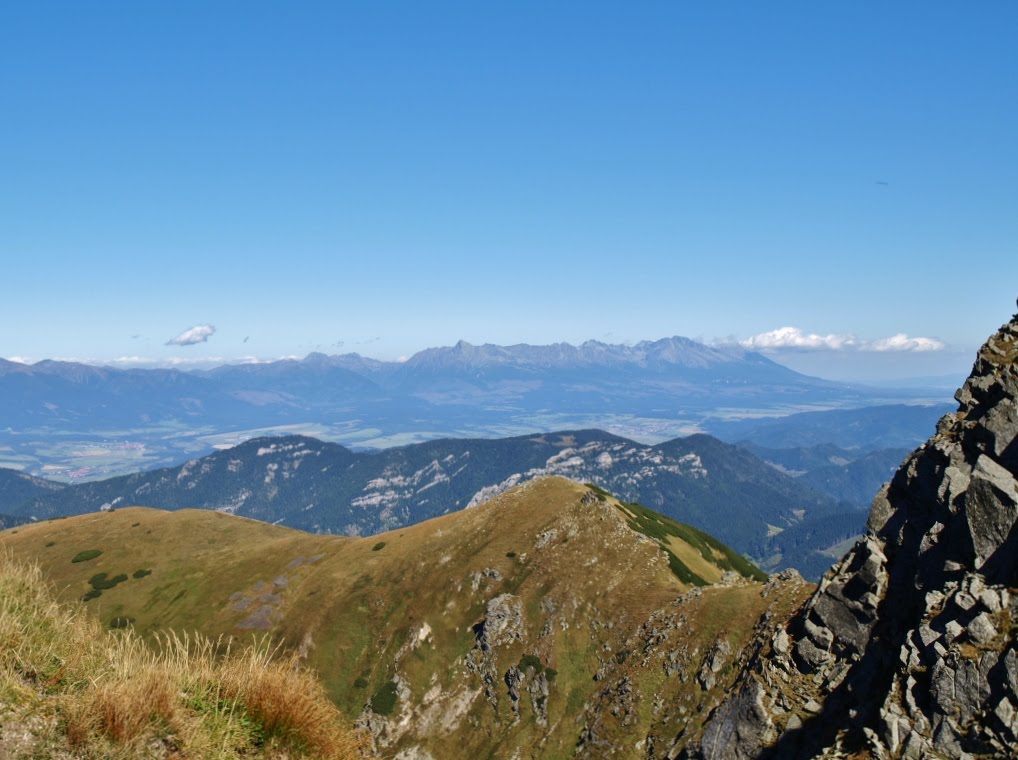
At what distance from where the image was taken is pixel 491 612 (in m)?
86.1

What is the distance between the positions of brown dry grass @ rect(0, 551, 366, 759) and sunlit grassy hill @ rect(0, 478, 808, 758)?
53.6m

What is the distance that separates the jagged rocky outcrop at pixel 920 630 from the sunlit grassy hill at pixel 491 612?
12867mm

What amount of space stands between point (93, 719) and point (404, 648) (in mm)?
85652

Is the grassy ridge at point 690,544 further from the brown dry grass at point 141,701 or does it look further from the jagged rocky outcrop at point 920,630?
the brown dry grass at point 141,701

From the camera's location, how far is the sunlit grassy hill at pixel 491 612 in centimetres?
6444

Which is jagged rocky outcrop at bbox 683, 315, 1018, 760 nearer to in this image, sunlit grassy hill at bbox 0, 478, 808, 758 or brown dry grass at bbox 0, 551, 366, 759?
sunlit grassy hill at bbox 0, 478, 808, 758

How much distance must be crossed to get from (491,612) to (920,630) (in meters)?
62.2

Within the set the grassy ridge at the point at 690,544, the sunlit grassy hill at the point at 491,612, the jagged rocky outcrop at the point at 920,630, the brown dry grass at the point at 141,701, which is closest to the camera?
the brown dry grass at the point at 141,701

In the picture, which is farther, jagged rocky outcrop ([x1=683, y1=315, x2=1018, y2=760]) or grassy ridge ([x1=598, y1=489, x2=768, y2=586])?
grassy ridge ([x1=598, y1=489, x2=768, y2=586])

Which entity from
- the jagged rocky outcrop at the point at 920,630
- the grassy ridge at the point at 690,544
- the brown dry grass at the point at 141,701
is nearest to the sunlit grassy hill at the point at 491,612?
the grassy ridge at the point at 690,544

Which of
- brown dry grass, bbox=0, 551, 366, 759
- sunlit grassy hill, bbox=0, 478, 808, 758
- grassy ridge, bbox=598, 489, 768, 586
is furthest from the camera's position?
grassy ridge, bbox=598, 489, 768, 586

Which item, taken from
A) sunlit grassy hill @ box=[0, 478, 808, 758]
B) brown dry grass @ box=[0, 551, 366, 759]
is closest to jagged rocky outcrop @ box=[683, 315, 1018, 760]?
sunlit grassy hill @ box=[0, 478, 808, 758]

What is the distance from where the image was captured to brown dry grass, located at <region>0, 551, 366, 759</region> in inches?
350

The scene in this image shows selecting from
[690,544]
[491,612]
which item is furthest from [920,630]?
[690,544]
